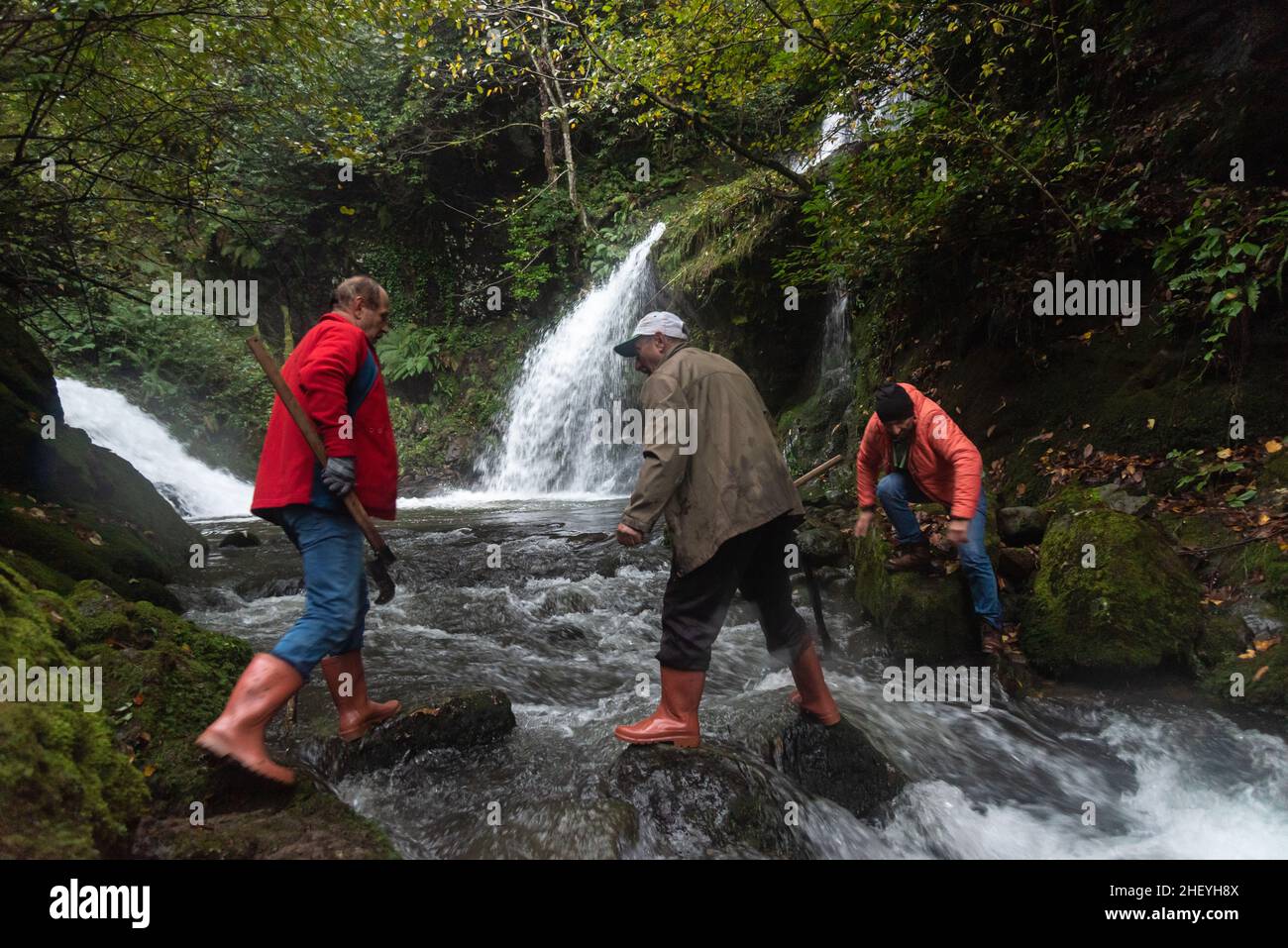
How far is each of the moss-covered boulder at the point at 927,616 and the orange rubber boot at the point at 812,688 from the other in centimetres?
169

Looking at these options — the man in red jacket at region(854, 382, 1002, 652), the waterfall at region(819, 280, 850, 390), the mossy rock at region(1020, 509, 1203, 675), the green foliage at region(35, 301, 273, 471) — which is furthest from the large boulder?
the green foliage at region(35, 301, 273, 471)

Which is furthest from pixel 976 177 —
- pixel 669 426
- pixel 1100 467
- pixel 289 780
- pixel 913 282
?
pixel 289 780

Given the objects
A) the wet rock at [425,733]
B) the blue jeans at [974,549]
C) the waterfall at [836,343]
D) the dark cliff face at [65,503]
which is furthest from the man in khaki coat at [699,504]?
the waterfall at [836,343]

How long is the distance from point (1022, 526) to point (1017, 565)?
1.55 ft

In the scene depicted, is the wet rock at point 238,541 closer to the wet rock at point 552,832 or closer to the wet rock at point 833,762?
the wet rock at point 552,832

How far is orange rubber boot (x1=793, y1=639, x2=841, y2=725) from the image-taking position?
11.8ft

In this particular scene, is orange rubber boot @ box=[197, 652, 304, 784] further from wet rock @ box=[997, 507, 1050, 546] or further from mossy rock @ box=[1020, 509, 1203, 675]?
wet rock @ box=[997, 507, 1050, 546]

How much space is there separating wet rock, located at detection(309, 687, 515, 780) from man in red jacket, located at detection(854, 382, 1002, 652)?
2875mm

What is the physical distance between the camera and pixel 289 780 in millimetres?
2814

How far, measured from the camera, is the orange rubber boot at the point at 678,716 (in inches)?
133

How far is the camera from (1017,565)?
5.42 metres

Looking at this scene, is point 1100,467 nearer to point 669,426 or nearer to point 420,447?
point 669,426

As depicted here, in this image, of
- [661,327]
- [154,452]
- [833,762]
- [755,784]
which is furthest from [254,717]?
[154,452]

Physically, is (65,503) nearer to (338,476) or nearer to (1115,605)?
(338,476)
